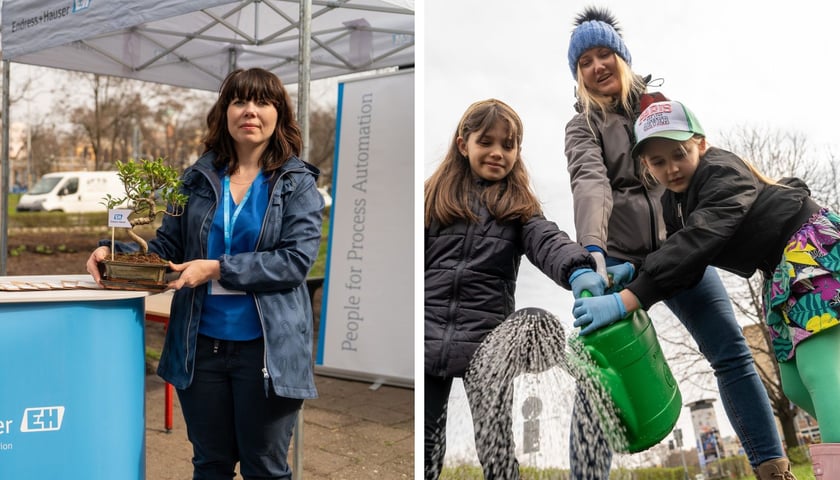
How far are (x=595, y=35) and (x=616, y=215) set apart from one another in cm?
49

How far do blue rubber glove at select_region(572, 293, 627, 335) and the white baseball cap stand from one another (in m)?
0.39

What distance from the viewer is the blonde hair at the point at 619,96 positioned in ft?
6.59

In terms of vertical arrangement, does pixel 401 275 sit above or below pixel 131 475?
above

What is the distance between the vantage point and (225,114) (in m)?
2.08

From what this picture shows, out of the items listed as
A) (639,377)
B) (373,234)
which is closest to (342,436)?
(373,234)

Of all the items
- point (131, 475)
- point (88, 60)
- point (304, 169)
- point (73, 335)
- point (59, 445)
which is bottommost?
point (131, 475)

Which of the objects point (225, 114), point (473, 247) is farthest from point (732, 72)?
point (225, 114)

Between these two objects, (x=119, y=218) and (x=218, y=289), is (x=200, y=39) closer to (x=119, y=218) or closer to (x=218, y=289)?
(x=119, y=218)

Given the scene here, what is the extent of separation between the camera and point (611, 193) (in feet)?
6.64

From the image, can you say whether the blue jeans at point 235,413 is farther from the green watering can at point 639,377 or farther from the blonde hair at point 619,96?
Result: the blonde hair at point 619,96

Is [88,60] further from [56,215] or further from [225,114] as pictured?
[56,215]

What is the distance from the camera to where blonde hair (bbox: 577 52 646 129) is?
6.59 feet

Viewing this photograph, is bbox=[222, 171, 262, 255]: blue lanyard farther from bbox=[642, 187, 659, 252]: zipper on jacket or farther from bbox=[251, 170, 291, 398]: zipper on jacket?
bbox=[642, 187, 659, 252]: zipper on jacket

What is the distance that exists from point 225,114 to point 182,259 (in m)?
0.44
